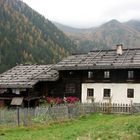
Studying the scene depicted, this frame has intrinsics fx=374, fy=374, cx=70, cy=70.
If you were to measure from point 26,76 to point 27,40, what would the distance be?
11731 cm

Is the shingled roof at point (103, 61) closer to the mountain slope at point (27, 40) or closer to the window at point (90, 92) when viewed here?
the window at point (90, 92)

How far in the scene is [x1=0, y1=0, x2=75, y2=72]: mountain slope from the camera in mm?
143988

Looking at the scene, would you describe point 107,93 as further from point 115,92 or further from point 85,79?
point 85,79

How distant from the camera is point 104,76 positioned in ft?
140

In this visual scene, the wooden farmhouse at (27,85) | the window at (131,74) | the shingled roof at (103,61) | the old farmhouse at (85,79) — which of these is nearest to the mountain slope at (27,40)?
the wooden farmhouse at (27,85)

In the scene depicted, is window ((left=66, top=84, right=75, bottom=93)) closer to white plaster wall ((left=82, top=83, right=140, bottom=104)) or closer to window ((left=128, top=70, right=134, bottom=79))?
white plaster wall ((left=82, top=83, right=140, bottom=104))

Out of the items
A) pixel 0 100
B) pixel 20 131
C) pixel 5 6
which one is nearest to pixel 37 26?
pixel 5 6

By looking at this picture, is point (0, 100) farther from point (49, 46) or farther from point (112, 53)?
point (49, 46)

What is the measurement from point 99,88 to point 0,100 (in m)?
12.7

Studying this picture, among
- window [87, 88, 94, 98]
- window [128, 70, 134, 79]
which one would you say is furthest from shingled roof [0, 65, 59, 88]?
window [128, 70, 134, 79]

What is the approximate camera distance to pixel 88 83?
1713 inches

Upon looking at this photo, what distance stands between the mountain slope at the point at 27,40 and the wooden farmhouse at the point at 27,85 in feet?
274

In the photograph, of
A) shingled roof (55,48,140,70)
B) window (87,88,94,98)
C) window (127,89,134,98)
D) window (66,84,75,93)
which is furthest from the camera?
window (66,84,75,93)

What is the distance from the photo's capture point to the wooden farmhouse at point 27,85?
44.7 metres
